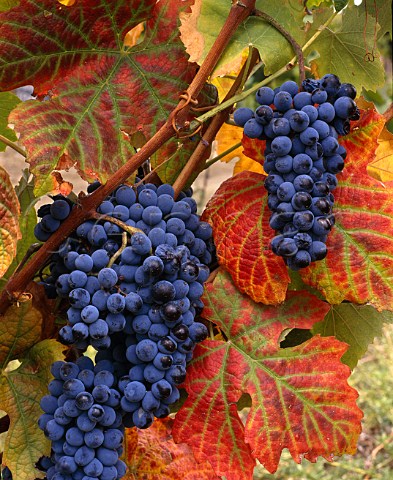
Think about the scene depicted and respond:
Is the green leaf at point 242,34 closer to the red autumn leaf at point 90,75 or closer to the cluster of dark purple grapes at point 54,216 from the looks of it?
the red autumn leaf at point 90,75

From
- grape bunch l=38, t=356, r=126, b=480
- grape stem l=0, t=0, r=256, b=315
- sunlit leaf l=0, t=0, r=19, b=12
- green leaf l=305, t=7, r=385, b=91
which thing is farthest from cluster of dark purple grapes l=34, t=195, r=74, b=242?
green leaf l=305, t=7, r=385, b=91

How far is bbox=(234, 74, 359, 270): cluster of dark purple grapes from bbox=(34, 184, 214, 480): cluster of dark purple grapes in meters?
0.10

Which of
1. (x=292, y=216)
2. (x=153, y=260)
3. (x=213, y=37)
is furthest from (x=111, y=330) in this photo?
(x=213, y=37)

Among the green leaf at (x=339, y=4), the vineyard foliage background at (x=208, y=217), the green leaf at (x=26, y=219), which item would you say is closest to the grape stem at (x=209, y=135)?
the vineyard foliage background at (x=208, y=217)

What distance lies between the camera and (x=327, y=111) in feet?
2.01

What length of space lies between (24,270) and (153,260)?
0.51 ft

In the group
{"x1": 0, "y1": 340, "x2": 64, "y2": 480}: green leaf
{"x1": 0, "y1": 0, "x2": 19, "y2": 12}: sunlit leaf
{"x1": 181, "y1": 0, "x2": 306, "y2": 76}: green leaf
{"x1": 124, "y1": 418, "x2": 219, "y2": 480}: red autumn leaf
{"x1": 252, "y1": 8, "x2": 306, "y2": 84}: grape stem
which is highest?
{"x1": 252, "y1": 8, "x2": 306, "y2": 84}: grape stem

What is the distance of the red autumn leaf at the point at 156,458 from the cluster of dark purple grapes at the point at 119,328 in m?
0.16

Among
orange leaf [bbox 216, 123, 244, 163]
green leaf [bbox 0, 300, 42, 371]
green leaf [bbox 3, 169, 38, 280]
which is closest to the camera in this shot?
green leaf [bbox 0, 300, 42, 371]

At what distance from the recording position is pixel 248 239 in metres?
0.68

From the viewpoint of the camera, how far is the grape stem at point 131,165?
63cm

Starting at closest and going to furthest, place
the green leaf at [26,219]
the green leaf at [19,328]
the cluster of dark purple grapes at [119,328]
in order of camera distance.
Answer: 1. the cluster of dark purple grapes at [119,328]
2. the green leaf at [19,328]
3. the green leaf at [26,219]

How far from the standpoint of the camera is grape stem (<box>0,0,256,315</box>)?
2.05ft

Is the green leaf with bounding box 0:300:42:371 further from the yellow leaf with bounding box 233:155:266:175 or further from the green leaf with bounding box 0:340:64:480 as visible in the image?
the yellow leaf with bounding box 233:155:266:175
